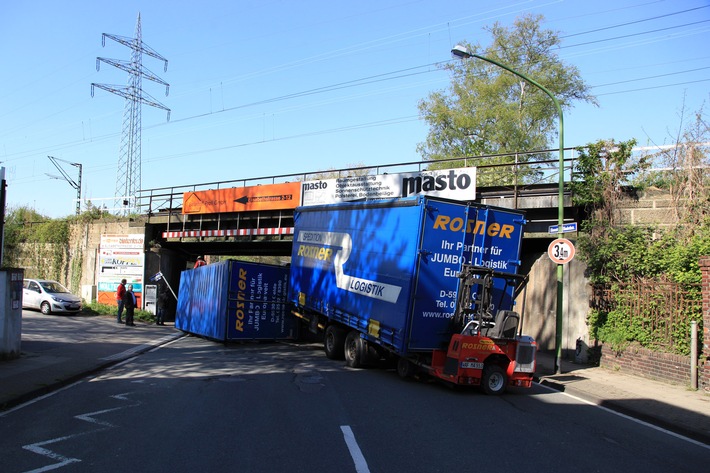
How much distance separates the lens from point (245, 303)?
17047 millimetres

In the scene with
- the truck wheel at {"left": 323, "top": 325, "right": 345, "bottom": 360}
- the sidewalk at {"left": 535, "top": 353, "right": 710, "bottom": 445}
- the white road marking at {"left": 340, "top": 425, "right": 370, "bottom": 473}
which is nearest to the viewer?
the white road marking at {"left": 340, "top": 425, "right": 370, "bottom": 473}

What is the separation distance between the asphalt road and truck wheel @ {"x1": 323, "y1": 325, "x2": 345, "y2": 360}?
281cm

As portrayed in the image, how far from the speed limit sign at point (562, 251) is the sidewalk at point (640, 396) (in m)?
2.73

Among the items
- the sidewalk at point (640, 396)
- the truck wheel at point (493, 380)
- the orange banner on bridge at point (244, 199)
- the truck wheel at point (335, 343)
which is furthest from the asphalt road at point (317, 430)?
the orange banner on bridge at point (244, 199)

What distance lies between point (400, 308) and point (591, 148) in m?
9.12

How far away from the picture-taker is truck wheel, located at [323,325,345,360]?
45.2 feet

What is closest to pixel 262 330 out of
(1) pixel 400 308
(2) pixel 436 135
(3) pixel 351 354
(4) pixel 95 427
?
(3) pixel 351 354

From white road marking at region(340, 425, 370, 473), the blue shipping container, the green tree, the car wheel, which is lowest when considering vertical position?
the car wheel

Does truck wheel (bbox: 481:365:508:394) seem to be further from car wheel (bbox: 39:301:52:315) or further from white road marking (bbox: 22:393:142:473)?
car wheel (bbox: 39:301:52:315)

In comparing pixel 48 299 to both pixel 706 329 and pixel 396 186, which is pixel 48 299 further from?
pixel 706 329

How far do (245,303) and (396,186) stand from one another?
6.96m

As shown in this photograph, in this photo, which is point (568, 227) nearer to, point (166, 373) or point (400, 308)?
point (400, 308)

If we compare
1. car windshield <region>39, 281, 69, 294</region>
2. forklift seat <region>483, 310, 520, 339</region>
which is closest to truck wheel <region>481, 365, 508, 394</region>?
forklift seat <region>483, 310, 520, 339</region>

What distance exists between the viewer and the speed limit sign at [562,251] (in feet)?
41.2
